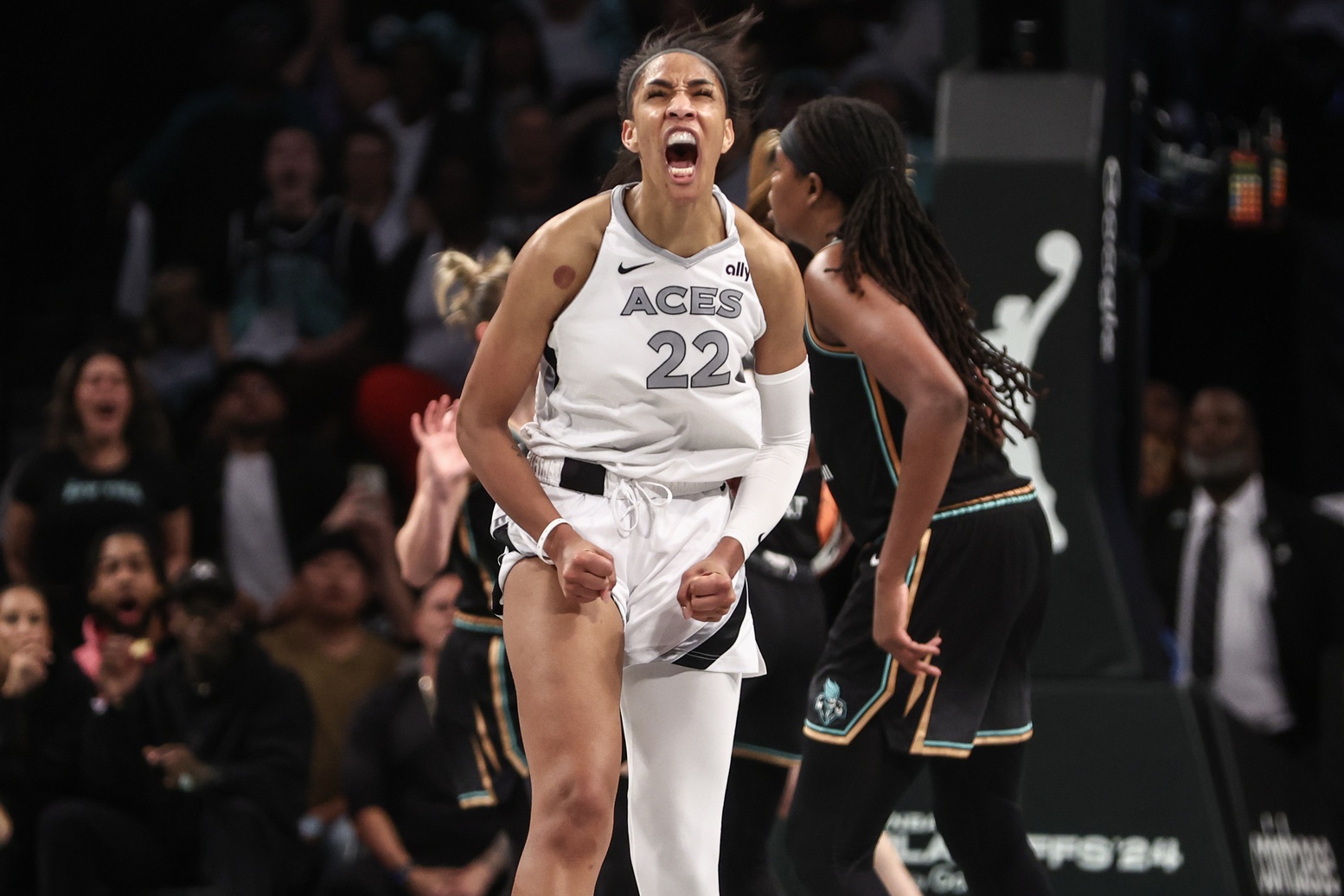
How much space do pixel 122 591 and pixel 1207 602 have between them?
390 cm

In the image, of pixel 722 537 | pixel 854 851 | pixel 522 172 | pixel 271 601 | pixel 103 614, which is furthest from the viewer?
pixel 522 172

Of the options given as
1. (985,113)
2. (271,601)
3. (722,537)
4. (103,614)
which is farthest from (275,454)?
(722,537)

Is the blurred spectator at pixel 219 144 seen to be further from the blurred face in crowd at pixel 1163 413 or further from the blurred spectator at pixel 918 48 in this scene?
the blurred face in crowd at pixel 1163 413

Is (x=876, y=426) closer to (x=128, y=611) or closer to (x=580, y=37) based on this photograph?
(x=128, y=611)

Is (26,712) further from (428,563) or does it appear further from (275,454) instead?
(428,563)

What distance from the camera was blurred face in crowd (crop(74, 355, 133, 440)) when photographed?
6.67 meters

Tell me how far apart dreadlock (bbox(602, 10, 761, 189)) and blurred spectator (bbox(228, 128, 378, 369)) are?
15.2 ft

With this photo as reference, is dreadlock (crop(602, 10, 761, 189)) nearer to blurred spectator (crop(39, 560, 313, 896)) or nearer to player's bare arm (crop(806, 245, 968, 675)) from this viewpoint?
player's bare arm (crop(806, 245, 968, 675))

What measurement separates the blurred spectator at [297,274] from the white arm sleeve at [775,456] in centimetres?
476

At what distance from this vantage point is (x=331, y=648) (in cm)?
671

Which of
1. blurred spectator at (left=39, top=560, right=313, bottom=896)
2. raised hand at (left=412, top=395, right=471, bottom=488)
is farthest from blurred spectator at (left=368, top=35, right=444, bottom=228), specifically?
raised hand at (left=412, top=395, right=471, bottom=488)

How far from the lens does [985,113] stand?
5656mm

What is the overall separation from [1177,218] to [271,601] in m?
4.29

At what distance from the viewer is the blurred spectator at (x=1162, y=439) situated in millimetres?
8008
